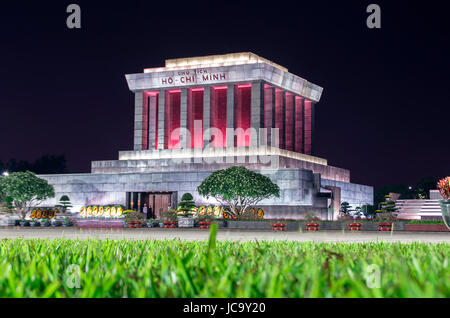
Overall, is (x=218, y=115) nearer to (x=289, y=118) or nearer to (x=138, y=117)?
(x=289, y=118)

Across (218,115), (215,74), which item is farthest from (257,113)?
(215,74)

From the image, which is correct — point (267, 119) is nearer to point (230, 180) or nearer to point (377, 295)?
point (230, 180)

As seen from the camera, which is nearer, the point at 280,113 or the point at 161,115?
the point at 280,113

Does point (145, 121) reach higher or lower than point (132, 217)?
higher

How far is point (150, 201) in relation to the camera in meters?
76.9

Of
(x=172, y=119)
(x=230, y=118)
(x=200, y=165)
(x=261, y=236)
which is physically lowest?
(x=261, y=236)

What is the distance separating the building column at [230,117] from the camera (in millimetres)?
79438

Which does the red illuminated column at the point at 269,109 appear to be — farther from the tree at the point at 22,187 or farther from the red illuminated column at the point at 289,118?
the tree at the point at 22,187

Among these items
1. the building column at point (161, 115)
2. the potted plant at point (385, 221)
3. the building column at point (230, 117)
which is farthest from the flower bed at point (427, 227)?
the building column at point (161, 115)

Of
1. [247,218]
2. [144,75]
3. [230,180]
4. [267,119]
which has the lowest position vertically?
[247,218]

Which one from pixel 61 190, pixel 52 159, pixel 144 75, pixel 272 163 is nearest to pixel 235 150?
pixel 272 163

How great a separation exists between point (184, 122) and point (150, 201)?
1381cm
